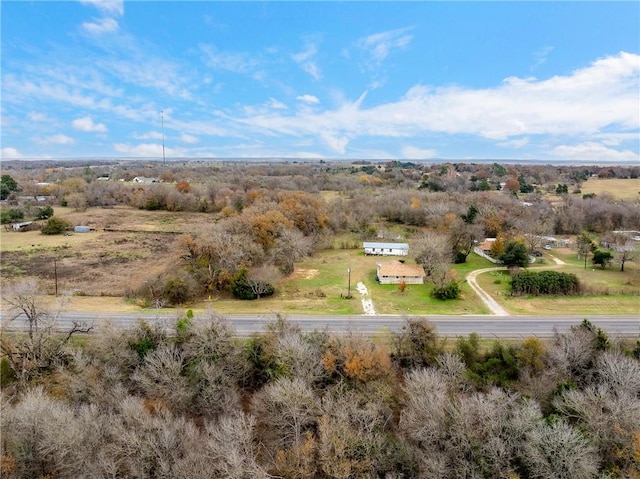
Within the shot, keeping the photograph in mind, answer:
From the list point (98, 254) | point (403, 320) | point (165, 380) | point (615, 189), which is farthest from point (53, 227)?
point (615, 189)

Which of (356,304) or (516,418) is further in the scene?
(356,304)

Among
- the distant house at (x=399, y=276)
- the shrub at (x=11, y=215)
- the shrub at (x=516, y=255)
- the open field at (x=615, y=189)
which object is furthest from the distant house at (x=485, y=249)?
the shrub at (x=11, y=215)

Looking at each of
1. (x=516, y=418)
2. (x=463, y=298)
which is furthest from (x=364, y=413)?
(x=463, y=298)

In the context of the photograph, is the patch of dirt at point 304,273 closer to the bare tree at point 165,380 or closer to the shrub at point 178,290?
the shrub at point 178,290

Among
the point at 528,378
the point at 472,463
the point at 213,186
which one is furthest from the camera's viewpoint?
the point at 213,186

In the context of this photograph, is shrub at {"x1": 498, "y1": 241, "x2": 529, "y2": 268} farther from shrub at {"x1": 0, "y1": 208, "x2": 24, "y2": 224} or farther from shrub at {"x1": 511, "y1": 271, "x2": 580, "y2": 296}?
shrub at {"x1": 0, "y1": 208, "x2": 24, "y2": 224}

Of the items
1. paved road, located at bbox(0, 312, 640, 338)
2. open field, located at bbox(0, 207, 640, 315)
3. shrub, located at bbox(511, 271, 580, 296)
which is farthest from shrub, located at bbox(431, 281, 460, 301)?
shrub, located at bbox(511, 271, 580, 296)

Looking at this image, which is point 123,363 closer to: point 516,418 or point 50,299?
point 50,299
